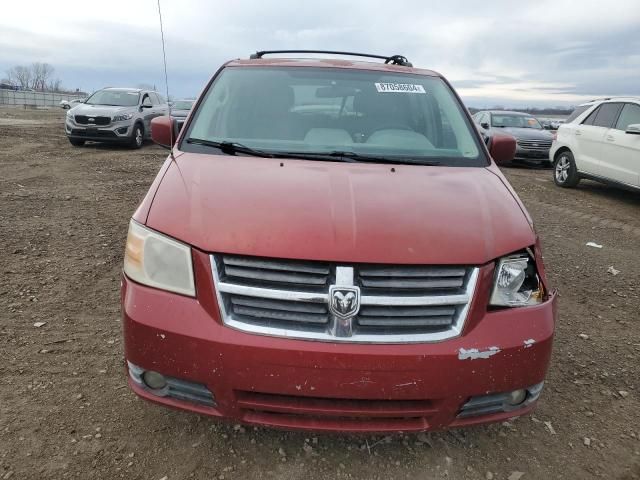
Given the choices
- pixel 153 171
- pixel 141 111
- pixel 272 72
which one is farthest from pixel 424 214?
pixel 141 111

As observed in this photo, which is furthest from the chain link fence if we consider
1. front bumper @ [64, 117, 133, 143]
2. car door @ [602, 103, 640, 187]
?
car door @ [602, 103, 640, 187]

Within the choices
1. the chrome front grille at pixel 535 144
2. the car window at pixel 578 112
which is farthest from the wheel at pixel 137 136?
the car window at pixel 578 112

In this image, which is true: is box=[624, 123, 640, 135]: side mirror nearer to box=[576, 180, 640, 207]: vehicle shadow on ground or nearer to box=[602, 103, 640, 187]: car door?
box=[602, 103, 640, 187]: car door

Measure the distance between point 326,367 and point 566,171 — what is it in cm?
939

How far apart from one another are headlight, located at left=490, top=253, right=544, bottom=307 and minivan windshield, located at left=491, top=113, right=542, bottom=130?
13.4 metres

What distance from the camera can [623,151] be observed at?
8156 mm

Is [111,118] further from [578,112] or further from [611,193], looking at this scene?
[611,193]

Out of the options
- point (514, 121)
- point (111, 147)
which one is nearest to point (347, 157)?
point (111, 147)

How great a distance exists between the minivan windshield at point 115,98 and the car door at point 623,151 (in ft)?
38.0

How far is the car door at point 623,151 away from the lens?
793 centimetres

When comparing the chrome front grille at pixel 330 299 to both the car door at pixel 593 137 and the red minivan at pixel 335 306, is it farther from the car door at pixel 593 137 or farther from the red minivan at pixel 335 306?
the car door at pixel 593 137

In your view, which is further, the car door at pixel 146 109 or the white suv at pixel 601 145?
the car door at pixel 146 109

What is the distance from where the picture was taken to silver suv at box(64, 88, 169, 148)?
1309 centimetres

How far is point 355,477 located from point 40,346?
81.8 inches
